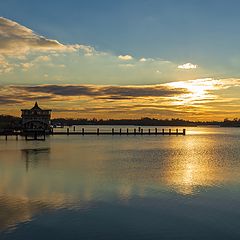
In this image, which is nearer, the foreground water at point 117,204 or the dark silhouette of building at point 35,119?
the foreground water at point 117,204

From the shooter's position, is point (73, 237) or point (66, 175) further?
point (66, 175)

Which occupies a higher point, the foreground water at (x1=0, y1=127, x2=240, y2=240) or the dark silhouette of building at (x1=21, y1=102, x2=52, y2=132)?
the dark silhouette of building at (x1=21, y1=102, x2=52, y2=132)

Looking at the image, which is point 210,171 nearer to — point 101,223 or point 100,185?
point 100,185

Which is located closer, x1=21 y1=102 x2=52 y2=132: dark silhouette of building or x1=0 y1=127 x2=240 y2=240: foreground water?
x1=0 y1=127 x2=240 y2=240: foreground water

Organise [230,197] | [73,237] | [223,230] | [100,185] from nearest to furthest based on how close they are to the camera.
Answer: [73,237] → [223,230] → [230,197] → [100,185]

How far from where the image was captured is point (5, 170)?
3312cm

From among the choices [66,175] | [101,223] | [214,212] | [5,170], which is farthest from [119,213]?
[5,170]

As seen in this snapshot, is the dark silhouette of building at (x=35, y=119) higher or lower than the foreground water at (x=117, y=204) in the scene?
higher

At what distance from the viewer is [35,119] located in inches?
3634

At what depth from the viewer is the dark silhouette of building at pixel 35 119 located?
302ft

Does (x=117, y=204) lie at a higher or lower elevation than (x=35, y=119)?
lower

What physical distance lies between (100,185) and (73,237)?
11557 millimetres

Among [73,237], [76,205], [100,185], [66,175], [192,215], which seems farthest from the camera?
[66,175]

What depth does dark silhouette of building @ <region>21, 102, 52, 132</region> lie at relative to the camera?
91.9m
